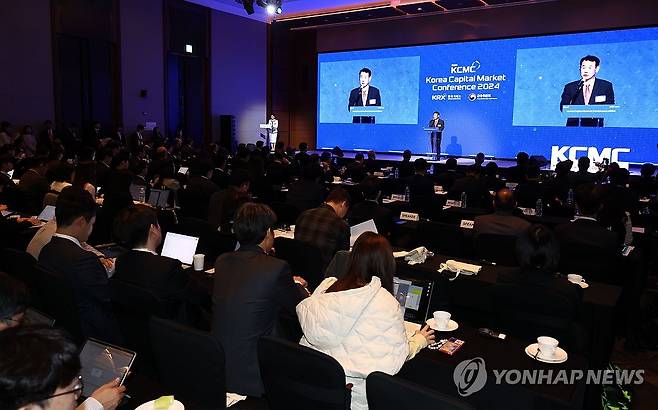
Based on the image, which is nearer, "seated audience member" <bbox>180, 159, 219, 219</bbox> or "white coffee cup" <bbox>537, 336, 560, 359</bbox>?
"white coffee cup" <bbox>537, 336, 560, 359</bbox>

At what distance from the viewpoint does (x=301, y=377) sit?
2.21 m

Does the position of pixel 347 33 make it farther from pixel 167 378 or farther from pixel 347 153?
pixel 167 378

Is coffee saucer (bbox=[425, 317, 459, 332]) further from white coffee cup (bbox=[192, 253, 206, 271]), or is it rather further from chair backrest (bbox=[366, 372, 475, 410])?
white coffee cup (bbox=[192, 253, 206, 271])

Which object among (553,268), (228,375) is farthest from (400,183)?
(228,375)

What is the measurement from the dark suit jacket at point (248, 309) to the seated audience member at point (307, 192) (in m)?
4.11

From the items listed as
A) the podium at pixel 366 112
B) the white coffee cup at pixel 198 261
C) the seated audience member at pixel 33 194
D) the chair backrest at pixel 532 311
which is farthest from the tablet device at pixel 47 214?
the podium at pixel 366 112

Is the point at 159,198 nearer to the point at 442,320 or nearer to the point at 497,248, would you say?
the point at 497,248

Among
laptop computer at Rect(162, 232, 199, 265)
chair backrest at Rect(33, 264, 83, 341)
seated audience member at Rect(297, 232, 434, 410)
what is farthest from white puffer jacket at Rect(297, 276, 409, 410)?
laptop computer at Rect(162, 232, 199, 265)

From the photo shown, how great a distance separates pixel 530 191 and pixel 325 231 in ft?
12.1

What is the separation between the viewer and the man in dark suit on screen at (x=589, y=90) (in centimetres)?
1239

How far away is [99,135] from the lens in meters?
13.6

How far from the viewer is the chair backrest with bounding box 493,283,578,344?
9.71ft

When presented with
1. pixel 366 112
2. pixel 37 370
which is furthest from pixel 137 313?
pixel 366 112

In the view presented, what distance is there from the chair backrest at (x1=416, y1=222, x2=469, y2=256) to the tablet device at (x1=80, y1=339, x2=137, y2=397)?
3.67 meters
